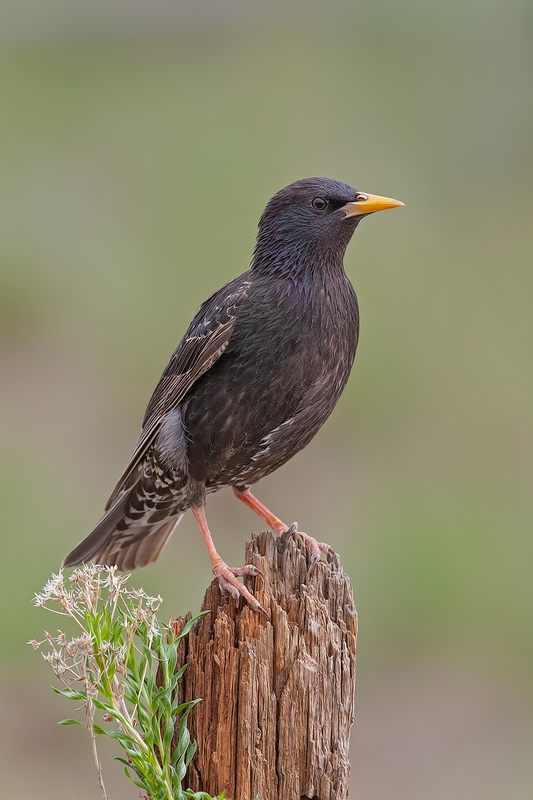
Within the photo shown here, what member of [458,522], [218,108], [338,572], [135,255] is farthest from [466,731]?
[218,108]

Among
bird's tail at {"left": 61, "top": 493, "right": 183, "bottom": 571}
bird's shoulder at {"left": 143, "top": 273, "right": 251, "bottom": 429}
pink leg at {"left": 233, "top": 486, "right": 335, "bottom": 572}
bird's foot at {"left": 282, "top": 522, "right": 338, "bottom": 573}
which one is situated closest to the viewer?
bird's foot at {"left": 282, "top": 522, "right": 338, "bottom": 573}

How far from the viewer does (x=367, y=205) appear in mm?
4410

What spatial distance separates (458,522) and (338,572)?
4.73 metres

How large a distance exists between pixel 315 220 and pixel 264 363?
0.77 meters

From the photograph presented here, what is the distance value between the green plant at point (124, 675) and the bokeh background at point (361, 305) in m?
3.88

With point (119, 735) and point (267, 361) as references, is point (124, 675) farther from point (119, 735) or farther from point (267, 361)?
point (267, 361)

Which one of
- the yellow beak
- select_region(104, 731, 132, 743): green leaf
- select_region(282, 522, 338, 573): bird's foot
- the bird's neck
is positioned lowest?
select_region(104, 731, 132, 743): green leaf

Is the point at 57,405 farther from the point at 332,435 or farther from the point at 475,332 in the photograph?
the point at 475,332

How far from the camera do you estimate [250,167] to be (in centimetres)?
1022

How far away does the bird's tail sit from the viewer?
200 inches

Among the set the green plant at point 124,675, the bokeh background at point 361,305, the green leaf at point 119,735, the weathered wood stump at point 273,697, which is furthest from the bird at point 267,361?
the bokeh background at point 361,305

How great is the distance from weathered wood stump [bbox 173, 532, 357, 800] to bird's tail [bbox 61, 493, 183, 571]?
5.30 ft

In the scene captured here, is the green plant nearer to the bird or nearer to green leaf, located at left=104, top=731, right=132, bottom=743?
green leaf, located at left=104, top=731, right=132, bottom=743

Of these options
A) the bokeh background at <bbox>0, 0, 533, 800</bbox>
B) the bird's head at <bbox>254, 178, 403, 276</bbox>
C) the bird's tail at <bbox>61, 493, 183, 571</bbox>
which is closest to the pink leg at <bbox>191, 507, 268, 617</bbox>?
the bird's tail at <bbox>61, 493, 183, 571</bbox>
